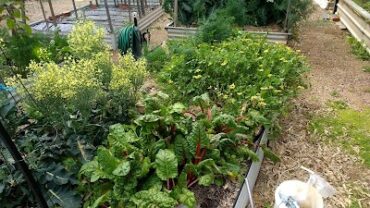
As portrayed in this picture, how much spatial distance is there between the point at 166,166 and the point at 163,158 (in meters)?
0.06

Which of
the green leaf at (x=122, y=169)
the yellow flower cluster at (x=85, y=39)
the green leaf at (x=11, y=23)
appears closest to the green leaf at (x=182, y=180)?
the green leaf at (x=122, y=169)

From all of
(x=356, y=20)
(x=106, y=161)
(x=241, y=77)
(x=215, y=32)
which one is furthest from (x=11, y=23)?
(x=356, y=20)

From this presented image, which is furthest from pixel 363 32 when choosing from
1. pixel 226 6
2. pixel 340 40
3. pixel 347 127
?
pixel 347 127

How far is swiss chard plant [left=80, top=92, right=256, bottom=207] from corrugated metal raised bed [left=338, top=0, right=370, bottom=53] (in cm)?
412

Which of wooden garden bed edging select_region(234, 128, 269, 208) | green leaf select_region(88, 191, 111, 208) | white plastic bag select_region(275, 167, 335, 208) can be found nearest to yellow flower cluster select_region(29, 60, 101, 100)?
green leaf select_region(88, 191, 111, 208)

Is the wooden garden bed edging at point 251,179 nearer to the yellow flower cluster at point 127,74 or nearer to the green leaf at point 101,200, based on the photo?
the green leaf at point 101,200

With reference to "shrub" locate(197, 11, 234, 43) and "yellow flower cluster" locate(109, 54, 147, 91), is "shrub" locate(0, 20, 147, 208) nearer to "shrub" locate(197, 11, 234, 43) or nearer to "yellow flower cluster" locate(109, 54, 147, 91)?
"yellow flower cluster" locate(109, 54, 147, 91)

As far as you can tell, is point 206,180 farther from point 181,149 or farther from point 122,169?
point 122,169

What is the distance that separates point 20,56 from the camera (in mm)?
4254

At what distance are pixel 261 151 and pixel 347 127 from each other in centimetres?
123

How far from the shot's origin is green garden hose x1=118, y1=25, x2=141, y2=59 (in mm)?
5043

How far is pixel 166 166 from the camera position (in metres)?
2.14

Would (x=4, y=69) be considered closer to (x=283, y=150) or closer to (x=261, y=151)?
(x=261, y=151)

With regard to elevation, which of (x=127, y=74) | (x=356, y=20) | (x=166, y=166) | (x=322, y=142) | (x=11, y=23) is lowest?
(x=322, y=142)
